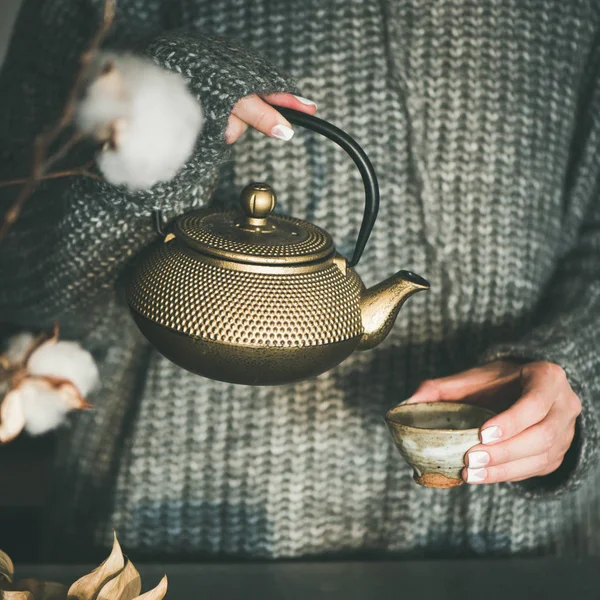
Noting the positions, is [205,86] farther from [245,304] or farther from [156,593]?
[156,593]

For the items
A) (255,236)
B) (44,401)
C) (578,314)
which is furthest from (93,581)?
(578,314)

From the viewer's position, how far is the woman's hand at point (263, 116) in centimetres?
57

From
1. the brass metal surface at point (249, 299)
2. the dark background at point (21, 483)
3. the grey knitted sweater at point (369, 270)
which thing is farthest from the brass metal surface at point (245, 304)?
the dark background at point (21, 483)

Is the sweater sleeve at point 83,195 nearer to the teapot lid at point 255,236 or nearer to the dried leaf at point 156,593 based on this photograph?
the teapot lid at point 255,236

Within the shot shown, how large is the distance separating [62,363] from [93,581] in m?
0.19

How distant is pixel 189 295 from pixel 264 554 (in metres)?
0.47

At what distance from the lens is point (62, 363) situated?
1.38 feet

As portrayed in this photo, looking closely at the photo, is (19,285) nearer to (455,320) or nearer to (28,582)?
(28,582)

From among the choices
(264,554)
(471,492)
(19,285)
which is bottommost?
(264,554)

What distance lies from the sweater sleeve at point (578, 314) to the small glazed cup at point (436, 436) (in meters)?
→ 0.12

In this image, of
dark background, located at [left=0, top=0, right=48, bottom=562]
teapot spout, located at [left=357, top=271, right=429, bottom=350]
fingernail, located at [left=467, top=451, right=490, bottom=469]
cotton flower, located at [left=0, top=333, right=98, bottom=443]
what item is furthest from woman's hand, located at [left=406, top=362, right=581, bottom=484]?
dark background, located at [left=0, top=0, right=48, bottom=562]

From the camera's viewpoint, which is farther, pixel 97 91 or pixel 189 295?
pixel 189 295

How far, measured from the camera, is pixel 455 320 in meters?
0.90

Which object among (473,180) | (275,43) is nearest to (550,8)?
(473,180)
